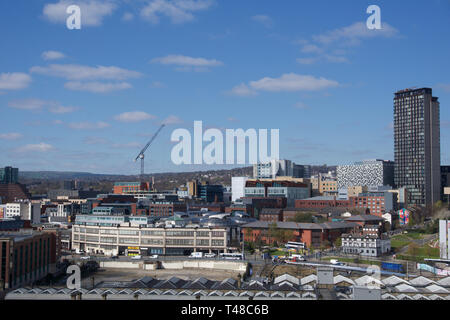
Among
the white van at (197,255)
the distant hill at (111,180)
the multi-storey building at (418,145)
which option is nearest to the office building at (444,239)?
the white van at (197,255)

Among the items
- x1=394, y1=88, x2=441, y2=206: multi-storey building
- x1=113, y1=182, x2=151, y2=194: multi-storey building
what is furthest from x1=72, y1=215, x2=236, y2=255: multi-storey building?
x1=394, y1=88, x2=441, y2=206: multi-storey building

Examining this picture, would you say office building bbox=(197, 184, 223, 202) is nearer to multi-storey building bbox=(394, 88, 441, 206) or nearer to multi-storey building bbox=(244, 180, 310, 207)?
multi-storey building bbox=(244, 180, 310, 207)

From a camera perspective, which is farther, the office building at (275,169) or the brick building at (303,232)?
the office building at (275,169)

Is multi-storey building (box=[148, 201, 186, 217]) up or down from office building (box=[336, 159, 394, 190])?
down

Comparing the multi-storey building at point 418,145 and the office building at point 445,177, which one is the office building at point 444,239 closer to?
the multi-storey building at point 418,145

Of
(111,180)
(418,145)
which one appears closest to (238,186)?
(418,145)

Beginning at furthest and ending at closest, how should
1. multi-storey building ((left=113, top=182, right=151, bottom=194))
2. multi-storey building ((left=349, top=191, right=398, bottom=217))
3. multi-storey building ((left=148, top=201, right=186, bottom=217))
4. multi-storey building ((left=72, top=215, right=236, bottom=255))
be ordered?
multi-storey building ((left=113, top=182, right=151, bottom=194))
multi-storey building ((left=349, top=191, right=398, bottom=217))
multi-storey building ((left=148, top=201, right=186, bottom=217))
multi-storey building ((left=72, top=215, right=236, bottom=255))

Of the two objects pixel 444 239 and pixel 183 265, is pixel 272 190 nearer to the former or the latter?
pixel 444 239

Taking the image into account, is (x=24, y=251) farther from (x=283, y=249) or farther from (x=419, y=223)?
(x=419, y=223)
